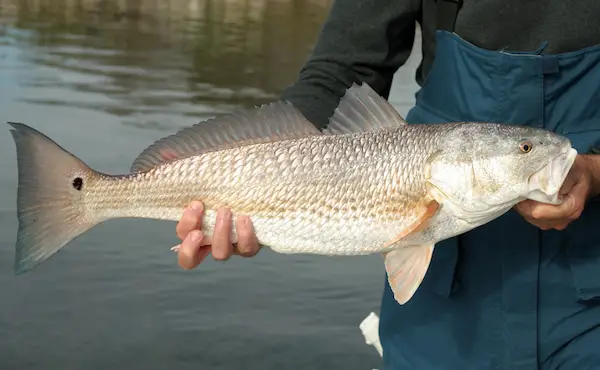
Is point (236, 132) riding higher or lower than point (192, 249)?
higher

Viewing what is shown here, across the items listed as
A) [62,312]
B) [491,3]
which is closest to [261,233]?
[491,3]

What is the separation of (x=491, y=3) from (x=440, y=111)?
39 cm

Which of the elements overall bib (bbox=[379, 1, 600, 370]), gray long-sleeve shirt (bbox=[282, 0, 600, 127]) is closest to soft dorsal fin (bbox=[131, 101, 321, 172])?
gray long-sleeve shirt (bbox=[282, 0, 600, 127])

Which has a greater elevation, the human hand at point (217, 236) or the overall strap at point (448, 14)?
the overall strap at point (448, 14)

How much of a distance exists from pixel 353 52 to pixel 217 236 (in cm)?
98

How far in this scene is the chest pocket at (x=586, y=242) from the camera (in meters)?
2.83

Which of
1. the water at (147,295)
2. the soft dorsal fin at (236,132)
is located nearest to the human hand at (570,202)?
the soft dorsal fin at (236,132)

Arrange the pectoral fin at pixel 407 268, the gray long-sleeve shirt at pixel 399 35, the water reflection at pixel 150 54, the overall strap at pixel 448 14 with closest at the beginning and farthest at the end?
the pectoral fin at pixel 407 268, the gray long-sleeve shirt at pixel 399 35, the overall strap at pixel 448 14, the water reflection at pixel 150 54

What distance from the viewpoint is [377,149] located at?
2.83 metres

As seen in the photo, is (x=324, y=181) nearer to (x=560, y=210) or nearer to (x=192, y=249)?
(x=192, y=249)

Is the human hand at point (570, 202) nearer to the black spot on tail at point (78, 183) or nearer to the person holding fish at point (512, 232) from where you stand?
the person holding fish at point (512, 232)

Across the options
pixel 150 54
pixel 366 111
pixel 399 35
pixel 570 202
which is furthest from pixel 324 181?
pixel 150 54

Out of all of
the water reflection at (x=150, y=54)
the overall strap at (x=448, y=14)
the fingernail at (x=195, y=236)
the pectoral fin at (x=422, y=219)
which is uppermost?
the overall strap at (x=448, y=14)

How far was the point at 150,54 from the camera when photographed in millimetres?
15016
